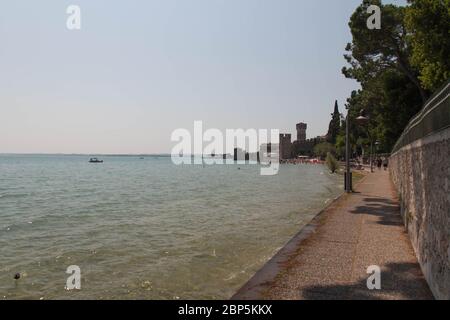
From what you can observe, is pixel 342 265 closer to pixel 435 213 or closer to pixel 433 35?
pixel 435 213

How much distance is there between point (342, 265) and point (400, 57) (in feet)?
77.4

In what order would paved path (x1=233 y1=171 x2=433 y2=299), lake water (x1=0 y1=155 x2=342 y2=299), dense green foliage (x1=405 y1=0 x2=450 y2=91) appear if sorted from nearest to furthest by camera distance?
paved path (x1=233 y1=171 x2=433 y2=299), lake water (x1=0 y1=155 x2=342 y2=299), dense green foliage (x1=405 y1=0 x2=450 y2=91)

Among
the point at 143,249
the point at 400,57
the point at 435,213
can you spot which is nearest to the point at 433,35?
the point at 400,57

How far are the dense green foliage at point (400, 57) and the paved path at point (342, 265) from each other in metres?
9.73

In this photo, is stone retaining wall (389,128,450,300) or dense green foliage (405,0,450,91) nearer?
stone retaining wall (389,128,450,300)

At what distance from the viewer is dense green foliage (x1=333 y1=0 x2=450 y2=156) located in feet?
55.4

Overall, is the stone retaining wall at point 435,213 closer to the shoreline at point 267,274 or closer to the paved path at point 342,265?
the paved path at point 342,265

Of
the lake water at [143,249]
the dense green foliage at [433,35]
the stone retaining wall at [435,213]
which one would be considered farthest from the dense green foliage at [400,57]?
the stone retaining wall at [435,213]

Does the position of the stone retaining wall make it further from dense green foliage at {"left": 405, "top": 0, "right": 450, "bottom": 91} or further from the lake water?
dense green foliage at {"left": 405, "top": 0, "right": 450, "bottom": 91}

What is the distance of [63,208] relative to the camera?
78.1 feet

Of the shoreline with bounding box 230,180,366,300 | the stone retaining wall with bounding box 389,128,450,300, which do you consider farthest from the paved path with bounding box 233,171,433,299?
the stone retaining wall with bounding box 389,128,450,300

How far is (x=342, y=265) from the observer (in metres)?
7.04

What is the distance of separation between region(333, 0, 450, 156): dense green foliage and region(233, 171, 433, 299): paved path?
383 inches

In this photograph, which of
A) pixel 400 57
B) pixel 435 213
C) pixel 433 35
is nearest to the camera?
pixel 435 213
